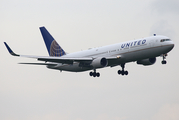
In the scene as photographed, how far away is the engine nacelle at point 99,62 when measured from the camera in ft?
198

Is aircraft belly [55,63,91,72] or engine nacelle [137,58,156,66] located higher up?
engine nacelle [137,58,156,66]

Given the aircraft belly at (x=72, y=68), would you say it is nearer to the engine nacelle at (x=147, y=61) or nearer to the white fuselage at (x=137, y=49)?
the white fuselage at (x=137, y=49)

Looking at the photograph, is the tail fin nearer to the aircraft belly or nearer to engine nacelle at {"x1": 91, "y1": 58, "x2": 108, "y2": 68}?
the aircraft belly

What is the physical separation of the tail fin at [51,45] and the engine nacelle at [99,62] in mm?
11708

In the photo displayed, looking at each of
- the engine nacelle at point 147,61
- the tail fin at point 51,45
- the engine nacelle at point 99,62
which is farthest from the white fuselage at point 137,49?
the tail fin at point 51,45

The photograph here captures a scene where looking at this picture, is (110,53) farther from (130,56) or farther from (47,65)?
(47,65)

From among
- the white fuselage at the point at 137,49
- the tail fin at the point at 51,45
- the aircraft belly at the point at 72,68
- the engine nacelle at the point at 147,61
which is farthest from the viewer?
the tail fin at the point at 51,45

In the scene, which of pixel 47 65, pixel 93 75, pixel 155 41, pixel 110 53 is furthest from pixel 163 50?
pixel 47 65

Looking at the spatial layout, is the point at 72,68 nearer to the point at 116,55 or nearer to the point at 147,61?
the point at 116,55

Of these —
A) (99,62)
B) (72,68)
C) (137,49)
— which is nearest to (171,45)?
(137,49)

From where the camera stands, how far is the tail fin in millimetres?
72250

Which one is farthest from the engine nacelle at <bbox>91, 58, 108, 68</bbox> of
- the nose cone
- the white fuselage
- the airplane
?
the nose cone

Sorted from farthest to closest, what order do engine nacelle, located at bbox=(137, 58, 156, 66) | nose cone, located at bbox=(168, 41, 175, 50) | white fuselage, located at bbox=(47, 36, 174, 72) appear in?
1. engine nacelle, located at bbox=(137, 58, 156, 66)
2. white fuselage, located at bbox=(47, 36, 174, 72)
3. nose cone, located at bbox=(168, 41, 175, 50)

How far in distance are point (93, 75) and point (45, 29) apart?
15675 millimetres
